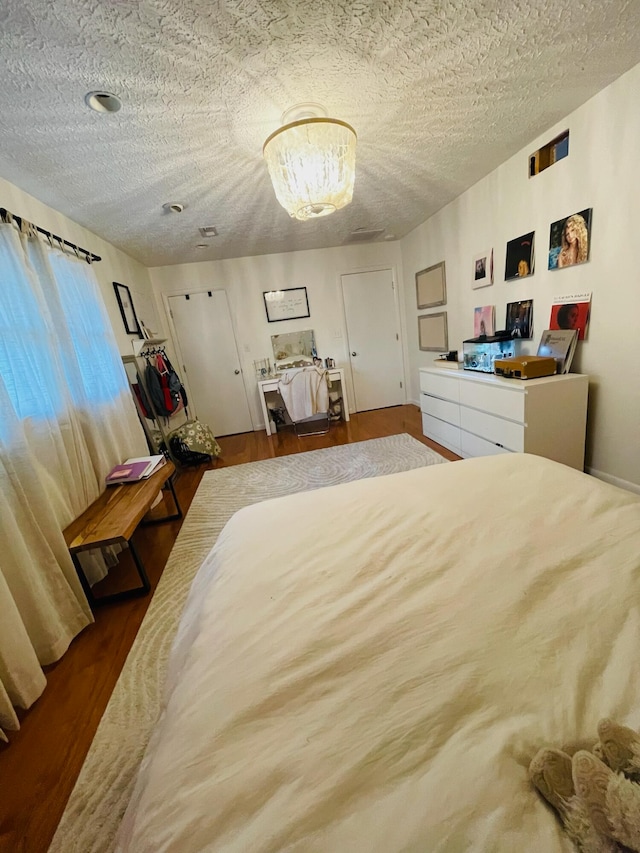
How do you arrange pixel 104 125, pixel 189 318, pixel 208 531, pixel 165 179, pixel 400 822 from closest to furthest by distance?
pixel 400 822, pixel 104 125, pixel 165 179, pixel 208 531, pixel 189 318

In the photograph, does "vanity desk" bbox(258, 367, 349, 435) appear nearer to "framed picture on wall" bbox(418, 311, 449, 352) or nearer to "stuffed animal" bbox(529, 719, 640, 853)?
"framed picture on wall" bbox(418, 311, 449, 352)

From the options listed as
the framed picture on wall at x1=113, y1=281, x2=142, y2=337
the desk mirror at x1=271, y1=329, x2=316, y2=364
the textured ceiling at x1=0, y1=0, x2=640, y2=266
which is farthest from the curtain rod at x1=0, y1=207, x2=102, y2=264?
the desk mirror at x1=271, y1=329, x2=316, y2=364

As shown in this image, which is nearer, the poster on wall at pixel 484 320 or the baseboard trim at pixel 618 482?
the baseboard trim at pixel 618 482

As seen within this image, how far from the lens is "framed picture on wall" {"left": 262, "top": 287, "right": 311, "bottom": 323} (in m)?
4.37

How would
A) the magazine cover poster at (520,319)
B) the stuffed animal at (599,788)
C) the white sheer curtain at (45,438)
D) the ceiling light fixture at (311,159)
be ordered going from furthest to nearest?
the magazine cover poster at (520,319), the ceiling light fixture at (311,159), the white sheer curtain at (45,438), the stuffed animal at (599,788)

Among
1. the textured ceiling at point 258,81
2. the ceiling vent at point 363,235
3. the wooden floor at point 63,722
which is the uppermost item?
the ceiling vent at point 363,235

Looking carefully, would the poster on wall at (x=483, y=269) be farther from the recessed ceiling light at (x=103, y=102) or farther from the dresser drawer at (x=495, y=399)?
the recessed ceiling light at (x=103, y=102)

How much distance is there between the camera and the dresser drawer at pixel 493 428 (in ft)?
7.32

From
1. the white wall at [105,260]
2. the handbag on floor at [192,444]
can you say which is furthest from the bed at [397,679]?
the handbag on floor at [192,444]

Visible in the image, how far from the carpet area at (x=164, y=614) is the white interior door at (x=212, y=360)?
142 cm

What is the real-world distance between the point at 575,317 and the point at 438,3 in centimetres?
182

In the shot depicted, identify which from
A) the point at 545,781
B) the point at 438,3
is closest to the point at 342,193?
the point at 438,3

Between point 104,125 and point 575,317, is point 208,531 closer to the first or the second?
point 104,125

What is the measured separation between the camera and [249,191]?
237cm
